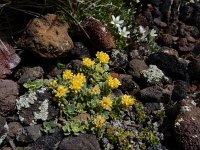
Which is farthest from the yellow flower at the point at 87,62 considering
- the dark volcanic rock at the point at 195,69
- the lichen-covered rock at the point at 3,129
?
the dark volcanic rock at the point at 195,69

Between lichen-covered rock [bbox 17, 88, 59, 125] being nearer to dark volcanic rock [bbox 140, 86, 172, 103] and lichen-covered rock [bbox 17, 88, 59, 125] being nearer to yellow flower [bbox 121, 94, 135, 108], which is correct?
yellow flower [bbox 121, 94, 135, 108]

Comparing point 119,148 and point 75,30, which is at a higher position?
point 75,30

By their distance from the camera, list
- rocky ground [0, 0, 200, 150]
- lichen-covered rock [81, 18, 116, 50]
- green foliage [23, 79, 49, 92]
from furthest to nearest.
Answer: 1. lichen-covered rock [81, 18, 116, 50]
2. green foliage [23, 79, 49, 92]
3. rocky ground [0, 0, 200, 150]

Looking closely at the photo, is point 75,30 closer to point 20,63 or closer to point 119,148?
point 20,63

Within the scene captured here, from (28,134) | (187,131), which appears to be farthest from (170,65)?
(28,134)

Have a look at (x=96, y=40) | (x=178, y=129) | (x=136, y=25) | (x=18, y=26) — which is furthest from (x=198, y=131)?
(x=18, y=26)

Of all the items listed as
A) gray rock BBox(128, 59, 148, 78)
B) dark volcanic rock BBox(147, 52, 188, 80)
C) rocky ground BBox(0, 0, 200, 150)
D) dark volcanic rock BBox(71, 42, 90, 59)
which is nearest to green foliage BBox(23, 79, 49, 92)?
rocky ground BBox(0, 0, 200, 150)
